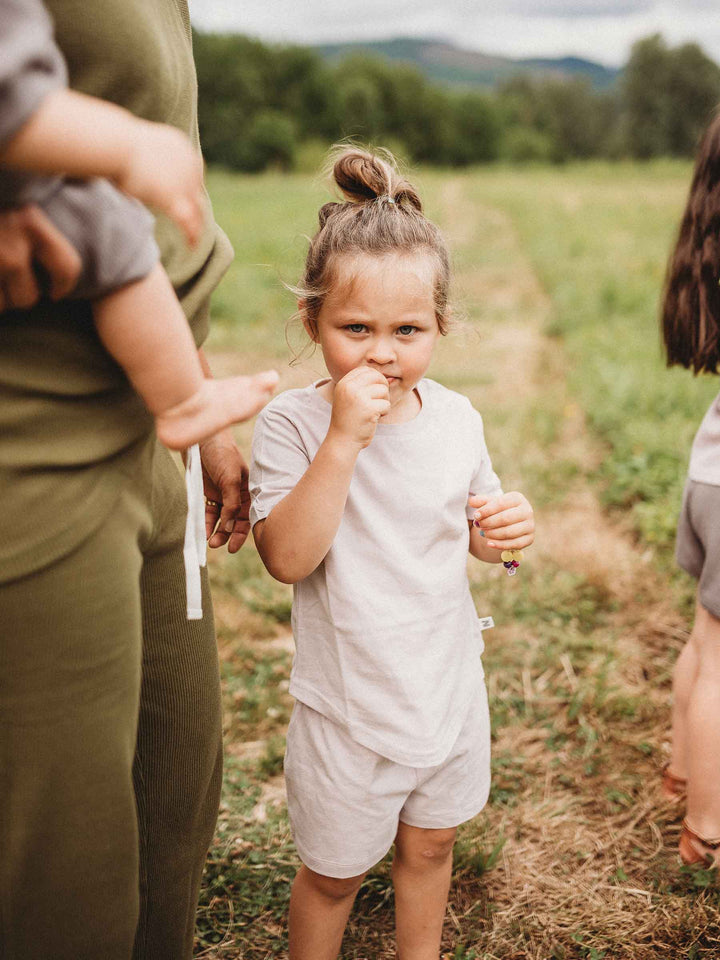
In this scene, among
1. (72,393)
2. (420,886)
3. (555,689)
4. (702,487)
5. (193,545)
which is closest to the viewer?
(72,393)

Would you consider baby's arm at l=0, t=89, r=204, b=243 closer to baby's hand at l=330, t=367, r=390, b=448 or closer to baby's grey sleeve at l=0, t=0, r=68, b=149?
baby's grey sleeve at l=0, t=0, r=68, b=149

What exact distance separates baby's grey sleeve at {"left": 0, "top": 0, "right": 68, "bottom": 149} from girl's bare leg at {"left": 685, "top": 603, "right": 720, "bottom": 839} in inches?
79.2

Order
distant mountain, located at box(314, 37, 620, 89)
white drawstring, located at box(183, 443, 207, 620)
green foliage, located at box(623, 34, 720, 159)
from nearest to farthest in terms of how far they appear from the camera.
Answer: white drawstring, located at box(183, 443, 207, 620) → green foliage, located at box(623, 34, 720, 159) → distant mountain, located at box(314, 37, 620, 89)

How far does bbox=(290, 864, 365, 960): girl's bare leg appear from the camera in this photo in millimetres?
1796

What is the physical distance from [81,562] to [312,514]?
471mm

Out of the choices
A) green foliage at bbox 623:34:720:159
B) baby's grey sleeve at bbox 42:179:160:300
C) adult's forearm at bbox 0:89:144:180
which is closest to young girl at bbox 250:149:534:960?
baby's grey sleeve at bbox 42:179:160:300

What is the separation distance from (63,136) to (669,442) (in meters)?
4.26

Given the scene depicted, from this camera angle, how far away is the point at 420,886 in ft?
6.17

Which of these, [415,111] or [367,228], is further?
[415,111]

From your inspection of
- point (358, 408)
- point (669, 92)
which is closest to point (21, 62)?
point (358, 408)

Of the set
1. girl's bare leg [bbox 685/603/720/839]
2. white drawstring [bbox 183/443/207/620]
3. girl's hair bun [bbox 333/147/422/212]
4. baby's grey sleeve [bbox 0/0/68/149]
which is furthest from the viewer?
girl's bare leg [bbox 685/603/720/839]

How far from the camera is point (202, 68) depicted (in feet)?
157

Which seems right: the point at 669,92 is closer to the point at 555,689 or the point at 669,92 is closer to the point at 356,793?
the point at 555,689

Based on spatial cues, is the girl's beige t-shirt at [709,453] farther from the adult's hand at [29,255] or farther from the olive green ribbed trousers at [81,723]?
the adult's hand at [29,255]
